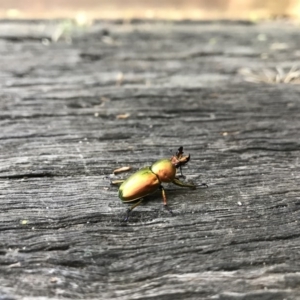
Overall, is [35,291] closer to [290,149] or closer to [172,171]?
[172,171]

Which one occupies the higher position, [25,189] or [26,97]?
[26,97]

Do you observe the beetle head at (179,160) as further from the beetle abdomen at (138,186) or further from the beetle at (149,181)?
the beetle abdomen at (138,186)

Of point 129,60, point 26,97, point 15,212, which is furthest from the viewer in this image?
point 129,60

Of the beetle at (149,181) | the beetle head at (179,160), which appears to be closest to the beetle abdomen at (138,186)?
the beetle at (149,181)

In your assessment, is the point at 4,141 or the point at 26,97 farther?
the point at 26,97

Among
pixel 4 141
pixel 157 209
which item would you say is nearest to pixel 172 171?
pixel 157 209

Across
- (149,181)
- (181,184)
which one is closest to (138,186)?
(149,181)

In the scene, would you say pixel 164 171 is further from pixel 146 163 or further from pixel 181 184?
pixel 146 163
